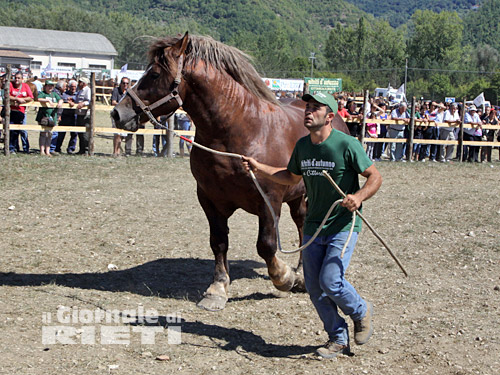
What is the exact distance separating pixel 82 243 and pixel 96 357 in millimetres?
3487

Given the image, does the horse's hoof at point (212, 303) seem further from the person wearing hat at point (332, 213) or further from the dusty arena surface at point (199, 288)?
the person wearing hat at point (332, 213)

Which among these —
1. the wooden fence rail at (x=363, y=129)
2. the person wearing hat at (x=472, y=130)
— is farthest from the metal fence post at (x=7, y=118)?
the person wearing hat at (x=472, y=130)

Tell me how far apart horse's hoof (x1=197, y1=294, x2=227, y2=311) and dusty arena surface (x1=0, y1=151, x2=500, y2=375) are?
13cm

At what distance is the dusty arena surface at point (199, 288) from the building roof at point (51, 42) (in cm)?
8502

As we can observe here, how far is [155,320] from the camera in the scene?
511 cm

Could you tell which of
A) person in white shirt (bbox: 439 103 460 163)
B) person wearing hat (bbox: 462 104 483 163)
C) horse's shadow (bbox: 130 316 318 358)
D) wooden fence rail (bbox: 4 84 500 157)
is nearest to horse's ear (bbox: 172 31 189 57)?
horse's shadow (bbox: 130 316 318 358)

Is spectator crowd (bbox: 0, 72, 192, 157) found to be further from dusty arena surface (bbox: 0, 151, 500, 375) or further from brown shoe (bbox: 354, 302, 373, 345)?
brown shoe (bbox: 354, 302, 373, 345)

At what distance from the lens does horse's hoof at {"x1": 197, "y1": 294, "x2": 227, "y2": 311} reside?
5.49m

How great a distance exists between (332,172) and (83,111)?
12.0 metres

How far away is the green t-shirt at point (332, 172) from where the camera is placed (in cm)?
427

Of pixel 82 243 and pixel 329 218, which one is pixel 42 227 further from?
pixel 329 218

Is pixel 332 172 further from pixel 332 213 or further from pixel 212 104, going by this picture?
pixel 212 104

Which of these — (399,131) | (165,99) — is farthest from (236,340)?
(399,131)

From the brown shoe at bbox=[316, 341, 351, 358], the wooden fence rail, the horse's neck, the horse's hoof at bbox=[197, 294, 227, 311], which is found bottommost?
the horse's hoof at bbox=[197, 294, 227, 311]
